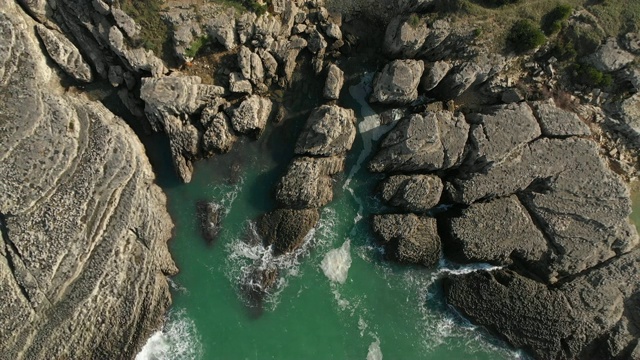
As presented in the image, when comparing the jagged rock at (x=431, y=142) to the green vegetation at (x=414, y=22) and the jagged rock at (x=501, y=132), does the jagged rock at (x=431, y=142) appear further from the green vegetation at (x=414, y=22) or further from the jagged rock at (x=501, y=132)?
the green vegetation at (x=414, y=22)

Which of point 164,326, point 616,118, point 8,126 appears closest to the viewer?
point 8,126

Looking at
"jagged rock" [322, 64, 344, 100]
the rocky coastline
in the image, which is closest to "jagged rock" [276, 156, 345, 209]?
the rocky coastline

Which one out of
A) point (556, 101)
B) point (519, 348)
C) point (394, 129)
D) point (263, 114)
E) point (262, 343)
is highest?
point (263, 114)

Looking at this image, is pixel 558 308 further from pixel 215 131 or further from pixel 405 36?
pixel 215 131

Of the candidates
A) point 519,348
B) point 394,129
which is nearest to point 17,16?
point 394,129

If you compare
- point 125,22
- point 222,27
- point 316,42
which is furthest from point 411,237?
point 125,22

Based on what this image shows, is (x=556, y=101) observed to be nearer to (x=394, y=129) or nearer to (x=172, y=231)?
(x=394, y=129)

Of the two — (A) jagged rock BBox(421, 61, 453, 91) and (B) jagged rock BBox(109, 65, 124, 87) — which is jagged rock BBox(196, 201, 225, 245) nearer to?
(B) jagged rock BBox(109, 65, 124, 87)
